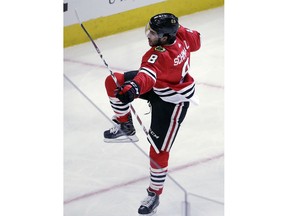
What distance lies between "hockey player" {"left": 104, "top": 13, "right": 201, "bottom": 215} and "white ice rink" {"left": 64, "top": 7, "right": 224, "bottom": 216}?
1.9 inches

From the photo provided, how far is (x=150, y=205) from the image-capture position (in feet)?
14.4

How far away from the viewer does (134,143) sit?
445cm

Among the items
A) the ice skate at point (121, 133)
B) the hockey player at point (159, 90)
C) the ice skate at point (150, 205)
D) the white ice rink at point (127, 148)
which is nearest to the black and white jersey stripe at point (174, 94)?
the hockey player at point (159, 90)

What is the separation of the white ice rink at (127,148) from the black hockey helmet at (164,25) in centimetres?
19

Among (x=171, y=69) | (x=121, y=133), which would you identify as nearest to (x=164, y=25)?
(x=171, y=69)

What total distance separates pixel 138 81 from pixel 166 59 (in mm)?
168

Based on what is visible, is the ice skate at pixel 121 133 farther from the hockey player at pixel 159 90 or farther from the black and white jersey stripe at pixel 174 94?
the black and white jersey stripe at pixel 174 94

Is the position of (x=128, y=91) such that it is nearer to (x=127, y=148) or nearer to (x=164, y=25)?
(x=164, y=25)

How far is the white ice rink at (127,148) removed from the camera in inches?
175

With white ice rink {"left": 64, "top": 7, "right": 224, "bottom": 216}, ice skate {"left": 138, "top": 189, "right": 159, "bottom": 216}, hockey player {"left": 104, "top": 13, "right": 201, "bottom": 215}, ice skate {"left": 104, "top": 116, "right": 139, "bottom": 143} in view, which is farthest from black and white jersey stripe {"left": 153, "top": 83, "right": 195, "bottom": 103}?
ice skate {"left": 138, "top": 189, "right": 159, "bottom": 216}

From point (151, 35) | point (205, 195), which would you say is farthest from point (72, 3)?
point (205, 195)

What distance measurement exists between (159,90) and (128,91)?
0.26m

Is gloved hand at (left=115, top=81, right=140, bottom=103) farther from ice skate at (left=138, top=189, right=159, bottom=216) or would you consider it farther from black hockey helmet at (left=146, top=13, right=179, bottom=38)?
ice skate at (left=138, top=189, right=159, bottom=216)
